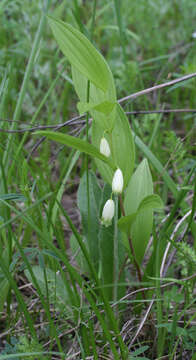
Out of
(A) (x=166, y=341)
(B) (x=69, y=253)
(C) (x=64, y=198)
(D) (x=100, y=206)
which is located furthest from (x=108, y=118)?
(C) (x=64, y=198)

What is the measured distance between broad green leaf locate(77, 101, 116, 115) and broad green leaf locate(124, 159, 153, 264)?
12.0 inches

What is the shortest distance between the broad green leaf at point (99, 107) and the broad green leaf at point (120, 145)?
0.30 ft

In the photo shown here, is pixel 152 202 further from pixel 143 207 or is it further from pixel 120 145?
pixel 120 145

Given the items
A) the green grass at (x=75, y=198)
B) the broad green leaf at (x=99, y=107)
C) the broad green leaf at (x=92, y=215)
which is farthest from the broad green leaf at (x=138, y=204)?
the broad green leaf at (x=99, y=107)

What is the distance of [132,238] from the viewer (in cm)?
123

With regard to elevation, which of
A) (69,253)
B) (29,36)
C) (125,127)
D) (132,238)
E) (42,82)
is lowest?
(69,253)

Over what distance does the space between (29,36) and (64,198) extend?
1127 millimetres

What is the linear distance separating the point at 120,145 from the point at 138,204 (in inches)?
8.1

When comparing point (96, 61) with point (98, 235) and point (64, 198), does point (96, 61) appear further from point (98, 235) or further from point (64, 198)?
point (64, 198)

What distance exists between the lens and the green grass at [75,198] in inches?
38.8

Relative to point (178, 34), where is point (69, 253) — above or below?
below

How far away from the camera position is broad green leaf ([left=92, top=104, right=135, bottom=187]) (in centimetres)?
109

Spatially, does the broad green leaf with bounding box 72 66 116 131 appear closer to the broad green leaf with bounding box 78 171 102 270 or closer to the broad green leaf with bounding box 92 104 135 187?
the broad green leaf with bounding box 92 104 135 187

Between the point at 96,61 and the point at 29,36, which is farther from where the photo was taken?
the point at 29,36
